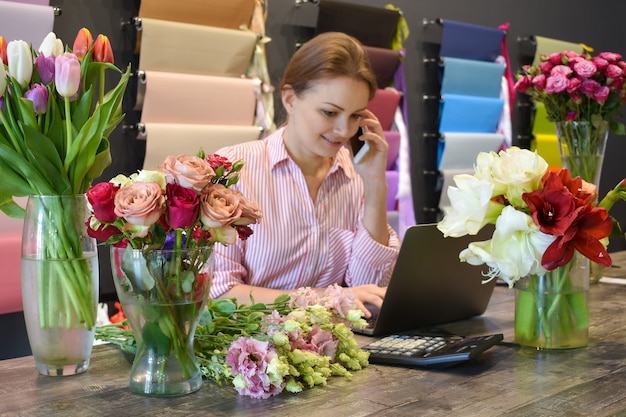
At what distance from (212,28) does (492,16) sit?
2.08 meters

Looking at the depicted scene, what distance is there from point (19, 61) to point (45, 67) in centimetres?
4

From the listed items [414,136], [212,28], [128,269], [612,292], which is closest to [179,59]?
[212,28]

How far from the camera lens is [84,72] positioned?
129 centimetres

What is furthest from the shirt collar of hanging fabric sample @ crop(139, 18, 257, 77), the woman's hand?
hanging fabric sample @ crop(139, 18, 257, 77)

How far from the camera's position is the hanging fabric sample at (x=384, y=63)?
359 centimetres

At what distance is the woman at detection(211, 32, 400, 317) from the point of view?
7.14ft

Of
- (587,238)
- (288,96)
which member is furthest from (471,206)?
(288,96)

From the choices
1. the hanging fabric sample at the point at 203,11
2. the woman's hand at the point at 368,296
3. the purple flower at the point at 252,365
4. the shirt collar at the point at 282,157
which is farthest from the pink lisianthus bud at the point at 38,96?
the hanging fabric sample at the point at 203,11

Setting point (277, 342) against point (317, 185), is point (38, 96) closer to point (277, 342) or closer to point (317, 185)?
point (277, 342)

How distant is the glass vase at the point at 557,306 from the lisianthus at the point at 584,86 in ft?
3.45

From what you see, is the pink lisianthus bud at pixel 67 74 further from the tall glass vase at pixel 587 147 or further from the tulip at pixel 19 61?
the tall glass vase at pixel 587 147

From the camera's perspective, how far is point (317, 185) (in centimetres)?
233

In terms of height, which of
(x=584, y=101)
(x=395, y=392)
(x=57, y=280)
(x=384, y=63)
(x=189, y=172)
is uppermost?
(x=384, y=63)

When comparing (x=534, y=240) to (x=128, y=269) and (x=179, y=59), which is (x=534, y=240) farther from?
(x=179, y=59)
